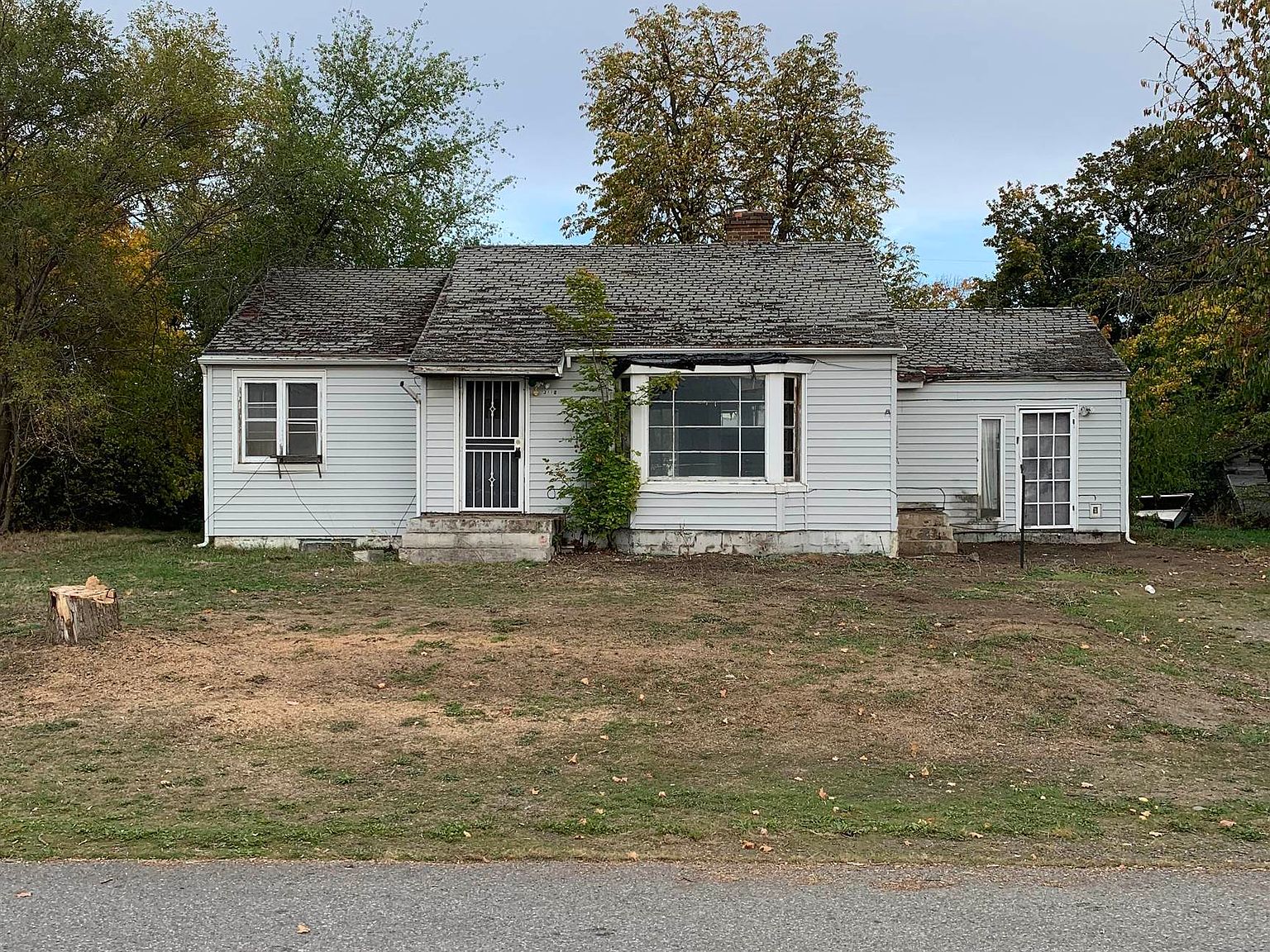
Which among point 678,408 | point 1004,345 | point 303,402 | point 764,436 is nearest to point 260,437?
point 303,402

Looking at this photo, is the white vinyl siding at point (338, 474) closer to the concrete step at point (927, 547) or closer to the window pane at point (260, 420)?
the window pane at point (260, 420)

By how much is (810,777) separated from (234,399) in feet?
44.8

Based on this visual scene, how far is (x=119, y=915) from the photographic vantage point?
4488mm

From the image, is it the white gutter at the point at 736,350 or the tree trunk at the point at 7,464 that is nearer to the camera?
the white gutter at the point at 736,350

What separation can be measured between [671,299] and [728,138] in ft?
44.1

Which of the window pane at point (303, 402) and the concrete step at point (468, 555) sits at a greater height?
the window pane at point (303, 402)

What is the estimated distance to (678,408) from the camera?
53.7 feet

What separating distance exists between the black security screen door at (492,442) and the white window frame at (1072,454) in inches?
321

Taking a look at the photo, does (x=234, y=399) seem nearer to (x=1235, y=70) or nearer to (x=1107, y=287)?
(x=1235, y=70)

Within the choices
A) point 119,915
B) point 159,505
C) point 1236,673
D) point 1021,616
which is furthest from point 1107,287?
point 119,915

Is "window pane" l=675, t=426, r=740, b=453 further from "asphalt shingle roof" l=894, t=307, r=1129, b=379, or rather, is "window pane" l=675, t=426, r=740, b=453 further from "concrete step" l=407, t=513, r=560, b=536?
"asphalt shingle roof" l=894, t=307, r=1129, b=379

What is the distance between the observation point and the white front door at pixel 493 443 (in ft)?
56.5

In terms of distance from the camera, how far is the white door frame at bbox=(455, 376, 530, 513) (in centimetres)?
1711

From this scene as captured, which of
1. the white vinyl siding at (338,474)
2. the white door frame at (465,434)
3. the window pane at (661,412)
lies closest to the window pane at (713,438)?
the window pane at (661,412)
